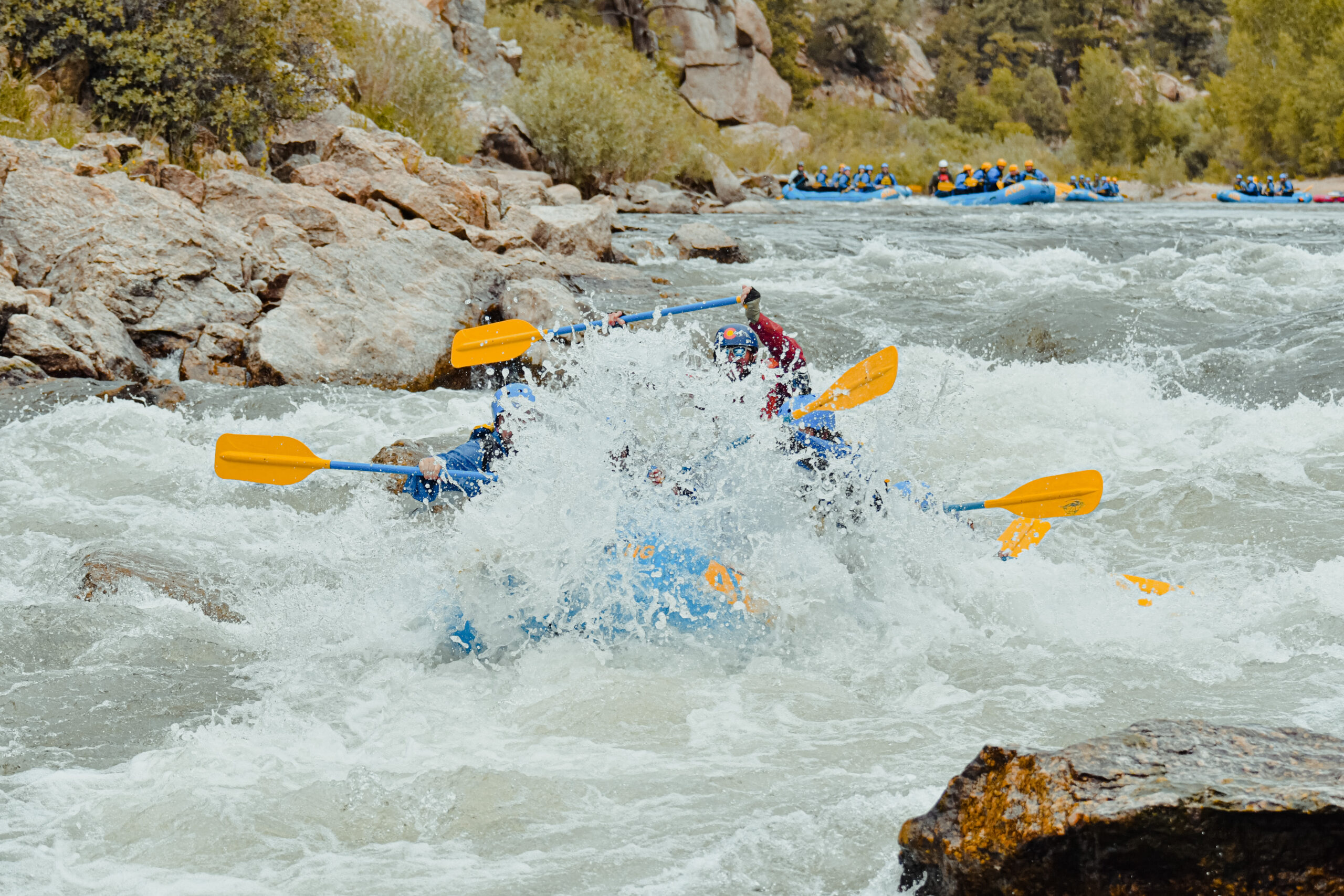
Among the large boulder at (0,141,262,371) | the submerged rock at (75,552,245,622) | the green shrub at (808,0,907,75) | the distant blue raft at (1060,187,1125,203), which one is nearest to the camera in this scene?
the submerged rock at (75,552,245,622)

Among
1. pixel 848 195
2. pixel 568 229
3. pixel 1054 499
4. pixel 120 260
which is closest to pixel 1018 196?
pixel 848 195

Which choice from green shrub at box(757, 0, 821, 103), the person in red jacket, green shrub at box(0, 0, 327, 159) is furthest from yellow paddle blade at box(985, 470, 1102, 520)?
green shrub at box(757, 0, 821, 103)

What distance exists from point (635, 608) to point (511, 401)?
42.1 inches

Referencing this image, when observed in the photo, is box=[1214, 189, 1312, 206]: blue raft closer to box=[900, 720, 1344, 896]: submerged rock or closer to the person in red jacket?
the person in red jacket

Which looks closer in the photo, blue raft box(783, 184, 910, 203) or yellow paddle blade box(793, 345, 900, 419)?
yellow paddle blade box(793, 345, 900, 419)

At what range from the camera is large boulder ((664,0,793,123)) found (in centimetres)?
3256

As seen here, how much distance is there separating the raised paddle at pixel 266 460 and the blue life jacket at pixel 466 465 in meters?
0.08

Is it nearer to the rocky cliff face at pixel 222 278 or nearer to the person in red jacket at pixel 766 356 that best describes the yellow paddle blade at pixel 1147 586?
the person in red jacket at pixel 766 356

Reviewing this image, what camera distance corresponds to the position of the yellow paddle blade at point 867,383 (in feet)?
18.0

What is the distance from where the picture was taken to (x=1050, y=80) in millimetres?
39656

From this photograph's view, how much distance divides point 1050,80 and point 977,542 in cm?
3934

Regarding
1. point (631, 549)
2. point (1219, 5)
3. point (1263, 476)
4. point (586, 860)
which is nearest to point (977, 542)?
point (631, 549)

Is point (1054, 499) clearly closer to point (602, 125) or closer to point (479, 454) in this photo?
point (479, 454)

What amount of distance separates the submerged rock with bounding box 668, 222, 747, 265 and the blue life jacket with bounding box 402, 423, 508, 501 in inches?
314
